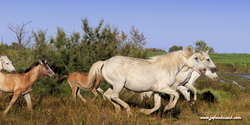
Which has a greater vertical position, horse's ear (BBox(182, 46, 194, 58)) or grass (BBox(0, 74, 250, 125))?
horse's ear (BBox(182, 46, 194, 58))

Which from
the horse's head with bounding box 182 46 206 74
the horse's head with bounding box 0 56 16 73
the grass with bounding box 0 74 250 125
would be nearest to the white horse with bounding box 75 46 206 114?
the horse's head with bounding box 182 46 206 74

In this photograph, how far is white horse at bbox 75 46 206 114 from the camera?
5.50 meters

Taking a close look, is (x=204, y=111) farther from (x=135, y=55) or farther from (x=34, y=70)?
(x=34, y=70)

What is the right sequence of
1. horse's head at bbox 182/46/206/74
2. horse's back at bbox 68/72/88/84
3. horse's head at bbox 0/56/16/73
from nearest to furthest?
horse's head at bbox 182/46/206/74 < horse's head at bbox 0/56/16/73 < horse's back at bbox 68/72/88/84

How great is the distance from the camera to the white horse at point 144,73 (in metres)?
5.50

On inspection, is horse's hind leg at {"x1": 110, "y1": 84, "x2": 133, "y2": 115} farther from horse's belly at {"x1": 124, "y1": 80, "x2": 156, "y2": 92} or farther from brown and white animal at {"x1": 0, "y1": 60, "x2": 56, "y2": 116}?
brown and white animal at {"x1": 0, "y1": 60, "x2": 56, "y2": 116}

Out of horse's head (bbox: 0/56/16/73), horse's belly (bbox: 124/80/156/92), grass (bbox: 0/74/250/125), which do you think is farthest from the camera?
horse's head (bbox: 0/56/16/73)

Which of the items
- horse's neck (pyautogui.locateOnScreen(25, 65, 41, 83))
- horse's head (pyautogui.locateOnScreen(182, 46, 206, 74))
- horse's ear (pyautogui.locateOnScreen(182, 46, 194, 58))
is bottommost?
horse's neck (pyautogui.locateOnScreen(25, 65, 41, 83))

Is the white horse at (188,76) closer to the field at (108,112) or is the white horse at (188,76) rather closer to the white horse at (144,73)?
the field at (108,112)

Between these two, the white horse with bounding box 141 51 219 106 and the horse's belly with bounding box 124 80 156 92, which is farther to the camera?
the white horse with bounding box 141 51 219 106

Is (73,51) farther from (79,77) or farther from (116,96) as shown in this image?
(116,96)

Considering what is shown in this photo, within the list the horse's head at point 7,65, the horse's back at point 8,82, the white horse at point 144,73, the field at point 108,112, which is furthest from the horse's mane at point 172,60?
the horse's head at point 7,65

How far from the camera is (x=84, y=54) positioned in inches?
421

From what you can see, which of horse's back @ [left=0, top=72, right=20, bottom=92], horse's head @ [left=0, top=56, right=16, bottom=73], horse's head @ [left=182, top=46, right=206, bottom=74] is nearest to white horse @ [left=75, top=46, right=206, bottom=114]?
horse's head @ [left=182, top=46, right=206, bottom=74]
